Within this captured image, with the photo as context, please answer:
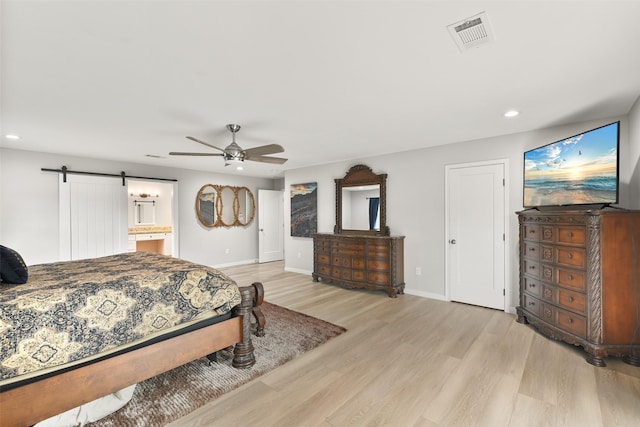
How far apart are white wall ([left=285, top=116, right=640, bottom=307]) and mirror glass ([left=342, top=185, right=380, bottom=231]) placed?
24 cm

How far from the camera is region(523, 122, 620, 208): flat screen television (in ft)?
7.97

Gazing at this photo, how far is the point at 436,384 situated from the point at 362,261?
2.57 metres

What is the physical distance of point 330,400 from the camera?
1925 mm

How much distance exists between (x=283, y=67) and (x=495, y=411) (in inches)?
106

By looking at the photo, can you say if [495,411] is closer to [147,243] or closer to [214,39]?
[214,39]

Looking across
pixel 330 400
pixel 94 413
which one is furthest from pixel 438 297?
pixel 94 413

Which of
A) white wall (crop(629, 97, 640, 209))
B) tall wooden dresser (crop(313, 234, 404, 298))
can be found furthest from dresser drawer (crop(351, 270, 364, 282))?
white wall (crop(629, 97, 640, 209))

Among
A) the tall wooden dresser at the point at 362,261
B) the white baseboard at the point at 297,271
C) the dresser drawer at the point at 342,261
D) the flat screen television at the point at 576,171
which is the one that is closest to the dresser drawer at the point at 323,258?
the tall wooden dresser at the point at 362,261

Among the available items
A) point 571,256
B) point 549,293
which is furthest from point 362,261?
point 571,256

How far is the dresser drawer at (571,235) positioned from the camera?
246cm

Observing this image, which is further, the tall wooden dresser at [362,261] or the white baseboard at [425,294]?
the tall wooden dresser at [362,261]

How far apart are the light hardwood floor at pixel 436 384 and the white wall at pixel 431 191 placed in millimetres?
1070

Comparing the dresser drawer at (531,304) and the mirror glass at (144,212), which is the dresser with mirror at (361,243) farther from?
the mirror glass at (144,212)

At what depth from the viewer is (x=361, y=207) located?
16.7 ft
